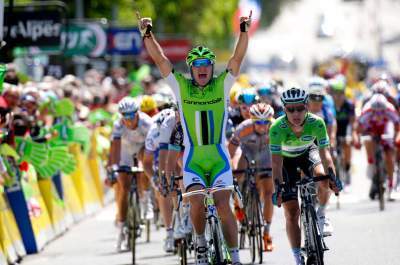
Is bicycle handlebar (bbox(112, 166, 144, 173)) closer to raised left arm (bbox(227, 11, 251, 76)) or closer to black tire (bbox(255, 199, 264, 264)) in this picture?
black tire (bbox(255, 199, 264, 264))

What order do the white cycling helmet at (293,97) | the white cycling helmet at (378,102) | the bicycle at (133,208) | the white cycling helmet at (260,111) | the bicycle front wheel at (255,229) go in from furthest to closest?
1. the white cycling helmet at (378,102)
2. the bicycle at (133,208)
3. the white cycling helmet at (260,111)
4. the bicycle front wheel at (255,229)
5. the white cycling helmet at (293,97)

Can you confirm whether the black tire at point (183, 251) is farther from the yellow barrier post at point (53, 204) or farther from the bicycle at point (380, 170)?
the bicycle at point (380, 170)

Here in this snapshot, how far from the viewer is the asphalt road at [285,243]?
1581 cm

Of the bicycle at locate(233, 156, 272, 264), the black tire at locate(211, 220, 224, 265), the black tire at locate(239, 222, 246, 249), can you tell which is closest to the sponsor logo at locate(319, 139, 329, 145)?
the black tire at locate(211, 220, 224, 265)

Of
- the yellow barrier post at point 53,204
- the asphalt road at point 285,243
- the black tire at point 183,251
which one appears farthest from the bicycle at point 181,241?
the yellow barrier post at point 53,204

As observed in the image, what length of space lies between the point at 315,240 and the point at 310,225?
158 millimetres

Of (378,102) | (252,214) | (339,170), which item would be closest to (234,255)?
(252,214)

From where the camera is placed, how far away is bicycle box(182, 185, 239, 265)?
12.6 meters

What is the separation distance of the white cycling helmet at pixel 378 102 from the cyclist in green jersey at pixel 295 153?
719 cm

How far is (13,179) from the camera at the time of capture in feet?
56.1

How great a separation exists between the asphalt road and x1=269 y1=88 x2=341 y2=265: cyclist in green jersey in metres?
1.64

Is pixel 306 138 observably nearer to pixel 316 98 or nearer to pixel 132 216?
pixel 132 216

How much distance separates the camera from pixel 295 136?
13.5 metres

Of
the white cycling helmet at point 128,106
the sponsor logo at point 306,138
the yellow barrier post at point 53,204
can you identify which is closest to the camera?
the sponsor logo at point 306,138
